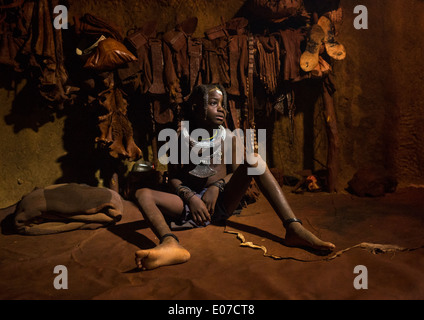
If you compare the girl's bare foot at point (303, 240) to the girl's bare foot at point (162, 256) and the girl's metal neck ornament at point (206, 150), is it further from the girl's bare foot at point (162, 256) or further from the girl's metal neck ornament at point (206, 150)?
the girl's metal neck ornament at point (206, 150)

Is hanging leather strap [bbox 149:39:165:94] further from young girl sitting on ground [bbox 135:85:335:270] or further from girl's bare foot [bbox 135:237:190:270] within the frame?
girl's bare foot [bbox 135:237:190:270]

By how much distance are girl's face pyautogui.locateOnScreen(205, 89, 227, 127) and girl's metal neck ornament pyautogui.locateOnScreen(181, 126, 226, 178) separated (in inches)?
6.1

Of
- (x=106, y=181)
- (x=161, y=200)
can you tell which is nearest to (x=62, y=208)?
(x=106, y=181)

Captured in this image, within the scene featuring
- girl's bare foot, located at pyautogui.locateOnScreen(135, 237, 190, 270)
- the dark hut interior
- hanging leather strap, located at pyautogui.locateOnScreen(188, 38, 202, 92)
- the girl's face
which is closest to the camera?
girl's bare foot, located at pyautogui.locateOnScreen(135, 237, 190, 270)

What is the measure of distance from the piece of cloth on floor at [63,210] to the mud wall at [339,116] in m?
0.68

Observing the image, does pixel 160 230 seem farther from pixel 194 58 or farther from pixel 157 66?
pixel 194 58

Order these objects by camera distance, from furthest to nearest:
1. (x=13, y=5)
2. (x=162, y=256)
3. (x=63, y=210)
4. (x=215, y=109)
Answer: (x=13, y=5) < (x=63, y=210) < (x=215, y=109) < (x=162, y=256)

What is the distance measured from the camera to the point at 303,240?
2293 millimetres

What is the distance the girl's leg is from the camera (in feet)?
6.50

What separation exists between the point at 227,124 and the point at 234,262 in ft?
7.46

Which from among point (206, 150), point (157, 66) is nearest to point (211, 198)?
point (206, 150)

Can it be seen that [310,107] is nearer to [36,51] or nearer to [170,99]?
[170,99]

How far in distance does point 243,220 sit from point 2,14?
3.50 metres

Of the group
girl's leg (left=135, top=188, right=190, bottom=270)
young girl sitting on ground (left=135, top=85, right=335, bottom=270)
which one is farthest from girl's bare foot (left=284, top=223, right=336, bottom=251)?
girl's leg (left=135, top=188, right=190, bottom=270)
